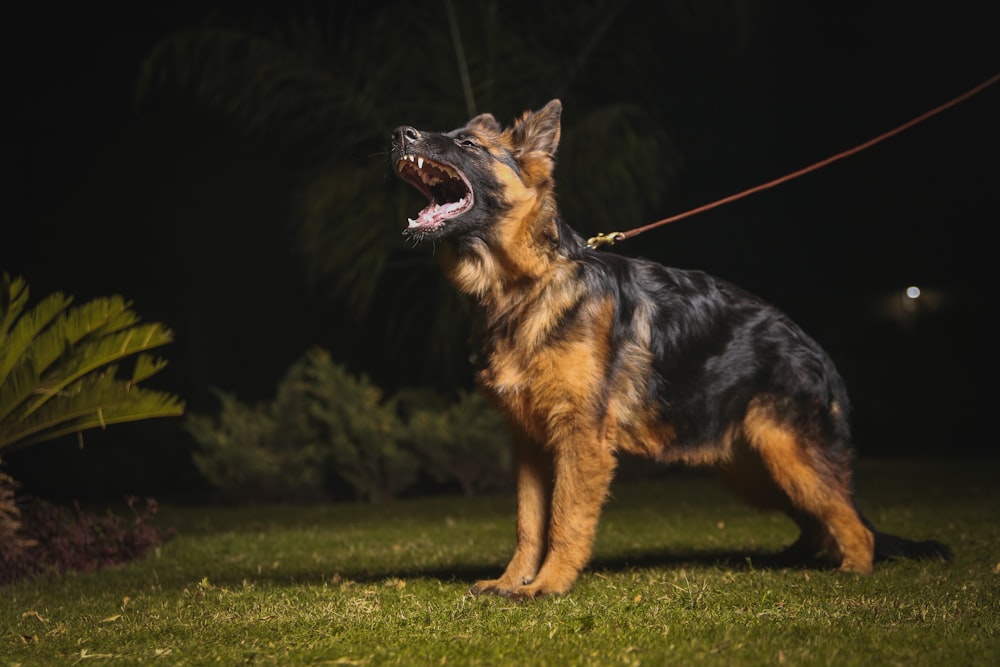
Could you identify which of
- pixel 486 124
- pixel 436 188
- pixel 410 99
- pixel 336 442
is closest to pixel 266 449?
pixel 336 442

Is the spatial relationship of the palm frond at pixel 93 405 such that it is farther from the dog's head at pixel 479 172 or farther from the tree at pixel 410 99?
the tree at pixel 410 99

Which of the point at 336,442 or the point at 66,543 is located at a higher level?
the point at 66,543

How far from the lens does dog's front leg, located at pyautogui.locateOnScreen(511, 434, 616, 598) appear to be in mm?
4941

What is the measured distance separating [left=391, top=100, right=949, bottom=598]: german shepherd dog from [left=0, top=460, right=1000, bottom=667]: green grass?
366 millimetres

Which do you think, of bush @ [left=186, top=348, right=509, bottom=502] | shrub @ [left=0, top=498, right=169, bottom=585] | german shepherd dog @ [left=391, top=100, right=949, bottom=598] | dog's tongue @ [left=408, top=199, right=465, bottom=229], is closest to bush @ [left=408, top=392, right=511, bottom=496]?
bush @ [left=186, top=348, right=509, bottom=502]

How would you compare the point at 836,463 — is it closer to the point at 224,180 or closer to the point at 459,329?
the point at 459,329

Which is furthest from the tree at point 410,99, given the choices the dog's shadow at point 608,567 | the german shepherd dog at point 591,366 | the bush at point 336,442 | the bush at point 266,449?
the german shepherd dog at point 591,366

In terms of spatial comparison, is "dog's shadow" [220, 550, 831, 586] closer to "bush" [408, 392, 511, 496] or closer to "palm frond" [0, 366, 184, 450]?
"palm frond" [0, 366, 184, 450]

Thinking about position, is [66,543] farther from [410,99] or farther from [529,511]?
[410,99]

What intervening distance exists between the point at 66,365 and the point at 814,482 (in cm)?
452

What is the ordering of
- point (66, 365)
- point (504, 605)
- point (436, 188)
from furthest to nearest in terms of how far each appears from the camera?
point (66, 365) < point (436, 188) < point (504, 605)

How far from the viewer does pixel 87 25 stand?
38.8 ft

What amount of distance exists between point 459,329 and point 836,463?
651 centimetres

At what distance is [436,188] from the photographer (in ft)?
17.2
